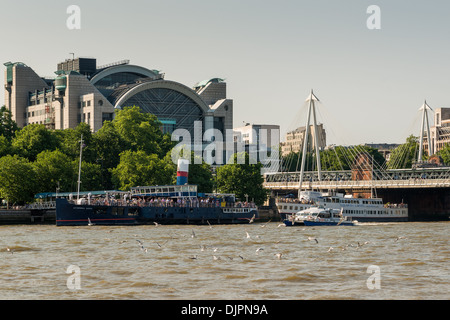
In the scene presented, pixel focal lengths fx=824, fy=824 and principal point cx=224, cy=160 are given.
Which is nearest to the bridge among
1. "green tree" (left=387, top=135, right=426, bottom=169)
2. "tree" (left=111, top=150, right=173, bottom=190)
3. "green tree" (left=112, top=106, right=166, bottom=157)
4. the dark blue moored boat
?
"green tree" (left=387, top=135, right=426, bottom=169)

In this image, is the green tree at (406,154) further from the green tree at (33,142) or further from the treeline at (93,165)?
the green tree at (33,142)

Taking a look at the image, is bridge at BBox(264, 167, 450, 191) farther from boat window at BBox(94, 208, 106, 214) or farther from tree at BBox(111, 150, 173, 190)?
boat window at BBox(94, 208, 106, 214)

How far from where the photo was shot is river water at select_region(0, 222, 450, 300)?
31.2 metres

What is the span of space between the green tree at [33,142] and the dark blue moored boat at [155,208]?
15333mm

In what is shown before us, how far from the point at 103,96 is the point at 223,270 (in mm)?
121040

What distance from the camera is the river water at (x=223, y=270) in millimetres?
31234

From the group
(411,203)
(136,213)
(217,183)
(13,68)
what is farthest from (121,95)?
(136,213)

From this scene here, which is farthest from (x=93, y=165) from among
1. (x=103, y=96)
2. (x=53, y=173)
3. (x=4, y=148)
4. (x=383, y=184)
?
(x=103, y=96)

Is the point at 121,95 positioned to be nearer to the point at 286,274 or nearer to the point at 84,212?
the point at 84,212

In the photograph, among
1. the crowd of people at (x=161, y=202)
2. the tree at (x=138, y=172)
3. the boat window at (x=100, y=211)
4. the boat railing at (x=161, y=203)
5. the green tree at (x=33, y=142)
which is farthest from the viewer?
the green tree at (x=33, y=142)

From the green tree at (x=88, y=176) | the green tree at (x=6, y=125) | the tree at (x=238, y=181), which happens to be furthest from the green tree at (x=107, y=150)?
the tree at (x=238, y=181)

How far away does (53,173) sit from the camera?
96750mm

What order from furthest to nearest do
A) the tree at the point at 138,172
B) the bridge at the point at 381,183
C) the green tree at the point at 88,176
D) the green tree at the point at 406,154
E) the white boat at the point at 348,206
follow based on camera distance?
the green tree at the point at 406,154
the bridge at the point at 381,183
the tree at the point at 138,172
the green tree at the point at 88,176
the white boat at the point at 348,206

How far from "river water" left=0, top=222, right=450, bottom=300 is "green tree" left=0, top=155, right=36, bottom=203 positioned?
3537cm
